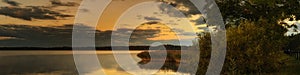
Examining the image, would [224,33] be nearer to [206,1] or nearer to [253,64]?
[253,64]

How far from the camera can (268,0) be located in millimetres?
42719

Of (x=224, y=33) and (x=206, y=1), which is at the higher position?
(x=206, y=1)

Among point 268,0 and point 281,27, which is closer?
point 268,0

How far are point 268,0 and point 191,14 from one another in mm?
11810

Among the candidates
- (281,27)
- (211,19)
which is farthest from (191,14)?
(281,27)

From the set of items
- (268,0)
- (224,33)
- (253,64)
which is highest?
(268,0)

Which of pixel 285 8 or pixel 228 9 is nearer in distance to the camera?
pixel 285 8

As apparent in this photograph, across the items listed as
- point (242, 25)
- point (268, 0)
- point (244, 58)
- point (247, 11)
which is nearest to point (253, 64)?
point (244, 58)

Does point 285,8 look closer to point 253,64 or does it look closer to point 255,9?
point 255,9

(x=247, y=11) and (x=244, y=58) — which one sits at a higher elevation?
(x=247, y=11)

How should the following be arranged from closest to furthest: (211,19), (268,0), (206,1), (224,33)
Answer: (224,33) → (268,0) → (211,19) → (206,1)

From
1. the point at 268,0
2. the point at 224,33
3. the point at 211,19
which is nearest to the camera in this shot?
the point at 224,33

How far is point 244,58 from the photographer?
124 ft

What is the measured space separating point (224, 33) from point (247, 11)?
1662 cm
